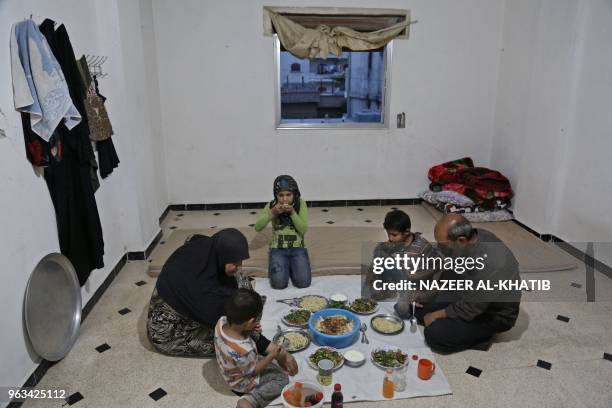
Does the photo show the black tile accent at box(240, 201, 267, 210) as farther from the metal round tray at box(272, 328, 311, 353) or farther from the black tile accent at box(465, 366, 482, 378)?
the black tile accent at box(465, 366, 482, 378)

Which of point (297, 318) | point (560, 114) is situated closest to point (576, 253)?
point (560, 114)

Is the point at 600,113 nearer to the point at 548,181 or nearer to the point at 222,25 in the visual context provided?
the point at 548,181

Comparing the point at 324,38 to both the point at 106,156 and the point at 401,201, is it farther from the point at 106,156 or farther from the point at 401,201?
the point at 106,156

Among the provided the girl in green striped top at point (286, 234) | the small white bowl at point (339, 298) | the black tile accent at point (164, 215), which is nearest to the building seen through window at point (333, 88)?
the black tile accent at point (164, 215)

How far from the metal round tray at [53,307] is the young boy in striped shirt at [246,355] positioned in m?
1.06

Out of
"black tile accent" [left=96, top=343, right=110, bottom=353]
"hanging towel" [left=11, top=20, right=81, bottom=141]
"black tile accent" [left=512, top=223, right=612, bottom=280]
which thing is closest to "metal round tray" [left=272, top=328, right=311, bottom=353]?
"black tile accent" [left=96, top=343, right=110, bottom=353]

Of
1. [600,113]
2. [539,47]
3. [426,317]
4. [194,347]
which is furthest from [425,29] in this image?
[194,347]

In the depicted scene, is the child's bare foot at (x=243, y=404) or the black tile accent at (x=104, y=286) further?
the black tile accent at (x=104, y=286)

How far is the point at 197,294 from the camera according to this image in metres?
2.48

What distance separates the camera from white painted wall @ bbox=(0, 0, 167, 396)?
235 centimetres

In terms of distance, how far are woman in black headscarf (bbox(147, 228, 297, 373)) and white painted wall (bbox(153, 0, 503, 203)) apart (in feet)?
8.89

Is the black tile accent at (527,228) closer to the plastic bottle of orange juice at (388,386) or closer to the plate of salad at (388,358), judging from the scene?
the plate of salad at (388,358)

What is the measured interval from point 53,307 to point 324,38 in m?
3.57

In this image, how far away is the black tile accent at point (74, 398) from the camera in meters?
2.37
